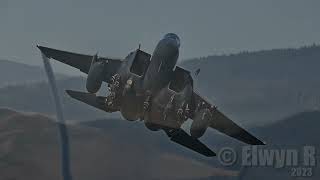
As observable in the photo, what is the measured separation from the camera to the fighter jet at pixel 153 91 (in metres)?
28.0

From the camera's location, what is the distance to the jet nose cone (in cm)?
2767

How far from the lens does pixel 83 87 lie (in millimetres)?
29688

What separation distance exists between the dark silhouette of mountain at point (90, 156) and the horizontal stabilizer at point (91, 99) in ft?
3.91

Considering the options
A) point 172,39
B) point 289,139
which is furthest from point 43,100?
point 289,139

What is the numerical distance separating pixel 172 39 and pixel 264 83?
16.2 ft

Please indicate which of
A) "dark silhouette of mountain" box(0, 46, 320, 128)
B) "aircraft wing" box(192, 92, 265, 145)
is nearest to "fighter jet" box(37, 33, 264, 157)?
"aircraft wing" box(192, 92, 265, 145)

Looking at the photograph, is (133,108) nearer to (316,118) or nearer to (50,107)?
(50,107)

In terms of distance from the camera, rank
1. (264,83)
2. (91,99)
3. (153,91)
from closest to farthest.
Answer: (153,91)
(91,99)
(264,83)

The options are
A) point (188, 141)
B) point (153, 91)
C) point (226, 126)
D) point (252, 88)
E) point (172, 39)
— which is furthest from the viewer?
point (252, 88)

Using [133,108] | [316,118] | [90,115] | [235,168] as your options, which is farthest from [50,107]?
[316,118]

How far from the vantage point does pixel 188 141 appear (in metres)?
29.7
